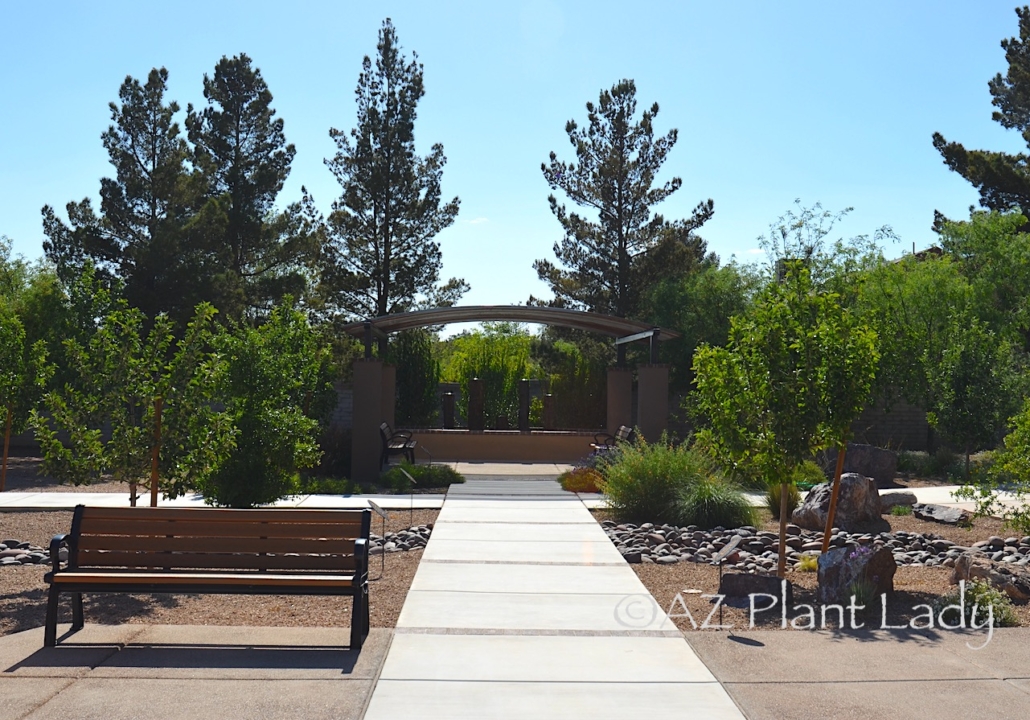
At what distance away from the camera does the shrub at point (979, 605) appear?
25.6 ft

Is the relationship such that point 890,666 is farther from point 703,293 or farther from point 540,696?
point 703,293

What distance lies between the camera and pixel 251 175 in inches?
1339

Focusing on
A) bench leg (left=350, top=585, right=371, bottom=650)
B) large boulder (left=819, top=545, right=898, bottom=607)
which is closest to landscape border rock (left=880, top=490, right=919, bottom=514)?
large boulder (left=819, top=545, right=898, bottom=607)

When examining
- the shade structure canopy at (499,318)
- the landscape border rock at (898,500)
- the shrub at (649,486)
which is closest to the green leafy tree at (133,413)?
the shrub at (649,486)

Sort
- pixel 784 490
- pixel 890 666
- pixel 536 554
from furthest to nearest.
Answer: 1. pixel 536 554
2. pixel 784 490
3. pixel 890 666

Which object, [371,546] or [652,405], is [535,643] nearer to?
[371,546]

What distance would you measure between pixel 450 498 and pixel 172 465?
19.4ft

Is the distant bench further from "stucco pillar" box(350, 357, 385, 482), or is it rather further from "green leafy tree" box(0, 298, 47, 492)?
"green leafy tree" box(0, 298, 47, 492)

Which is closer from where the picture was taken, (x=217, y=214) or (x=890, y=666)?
(x=890, y=666)

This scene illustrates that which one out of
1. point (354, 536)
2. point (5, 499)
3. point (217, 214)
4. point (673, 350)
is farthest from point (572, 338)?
point (354, 536)

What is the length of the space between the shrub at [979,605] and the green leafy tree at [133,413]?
6939mm

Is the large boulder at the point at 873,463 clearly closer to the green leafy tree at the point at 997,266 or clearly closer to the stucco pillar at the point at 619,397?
the stucco pillar at the point at 619,397

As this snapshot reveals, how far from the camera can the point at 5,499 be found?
48.4 ft

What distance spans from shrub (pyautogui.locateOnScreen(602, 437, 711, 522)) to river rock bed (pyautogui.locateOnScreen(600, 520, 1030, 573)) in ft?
1.28
